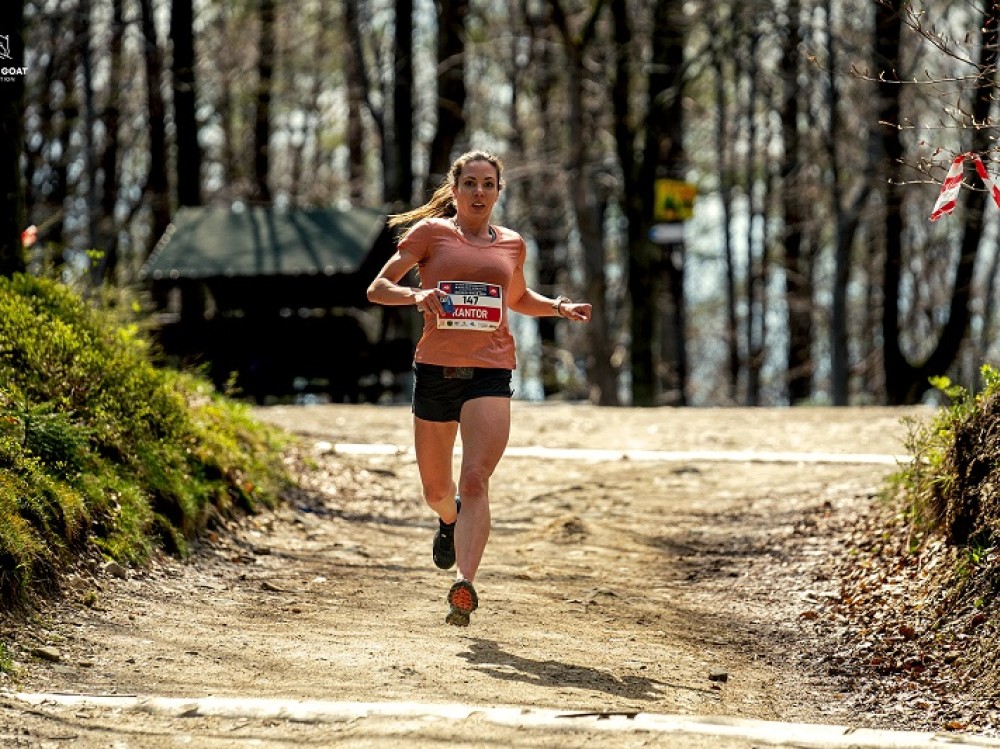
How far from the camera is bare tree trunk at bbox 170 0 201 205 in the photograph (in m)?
26.7

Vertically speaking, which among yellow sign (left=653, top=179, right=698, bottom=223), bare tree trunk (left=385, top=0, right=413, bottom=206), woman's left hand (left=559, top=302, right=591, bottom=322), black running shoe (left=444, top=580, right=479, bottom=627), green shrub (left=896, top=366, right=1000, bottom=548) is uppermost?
bare tree trunk (left=385, top=0, right=413, bottom=206)

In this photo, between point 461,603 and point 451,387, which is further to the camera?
point 451,387

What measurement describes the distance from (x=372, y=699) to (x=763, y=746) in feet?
4.75

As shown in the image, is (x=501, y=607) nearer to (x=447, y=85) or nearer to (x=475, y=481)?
(x=475, y=481)

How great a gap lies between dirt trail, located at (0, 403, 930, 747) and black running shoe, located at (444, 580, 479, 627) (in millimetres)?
117

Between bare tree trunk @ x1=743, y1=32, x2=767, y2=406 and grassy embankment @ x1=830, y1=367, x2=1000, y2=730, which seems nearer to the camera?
grassy embankment @ x1=830, y1=367, x2=1000, y2=730

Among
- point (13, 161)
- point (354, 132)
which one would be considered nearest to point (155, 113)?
point (354, 132)

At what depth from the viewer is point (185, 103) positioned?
88.5 feet

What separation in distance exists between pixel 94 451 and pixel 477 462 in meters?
2.74

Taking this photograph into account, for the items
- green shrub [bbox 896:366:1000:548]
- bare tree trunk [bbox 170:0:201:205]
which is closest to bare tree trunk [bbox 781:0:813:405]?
bare tree trunk [bbox 170:0:201:205]

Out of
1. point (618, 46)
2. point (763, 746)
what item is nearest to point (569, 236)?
point (618, 46)

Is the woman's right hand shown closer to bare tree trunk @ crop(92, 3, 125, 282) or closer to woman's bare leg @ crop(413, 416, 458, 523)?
woman's bare leg @ crop(413, 416, 458, 523)

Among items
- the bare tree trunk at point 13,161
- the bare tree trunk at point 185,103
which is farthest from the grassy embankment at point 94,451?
the bare tree trunk at point 185,103

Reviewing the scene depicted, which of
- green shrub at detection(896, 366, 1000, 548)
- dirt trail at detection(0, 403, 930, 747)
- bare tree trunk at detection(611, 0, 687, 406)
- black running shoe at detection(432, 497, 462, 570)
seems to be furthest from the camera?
bare tree trunk at detection(611, 0, 687, 406)
